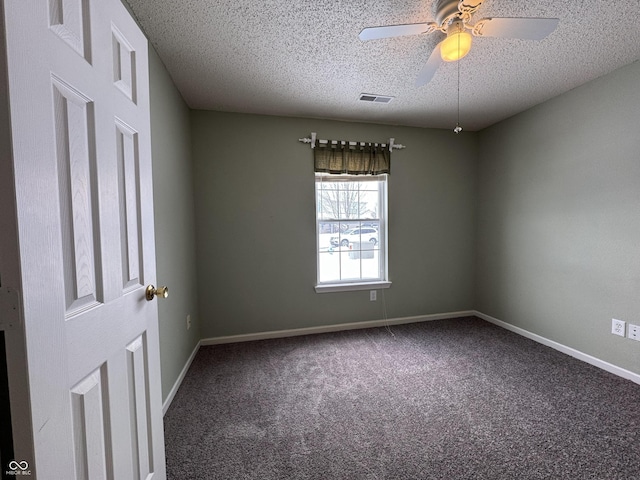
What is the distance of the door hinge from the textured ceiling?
1.64m

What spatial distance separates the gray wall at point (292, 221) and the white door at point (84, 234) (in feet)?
5.38

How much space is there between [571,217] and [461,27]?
206cm

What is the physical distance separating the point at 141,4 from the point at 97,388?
A: 1845 mm

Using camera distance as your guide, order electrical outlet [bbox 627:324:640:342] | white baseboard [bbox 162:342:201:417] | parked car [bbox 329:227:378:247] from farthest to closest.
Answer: parked car [bbox 329:227:378:247], electrical outlet [bbox 627:324:640:342], white baseboard [bbox 162:342:201:417]

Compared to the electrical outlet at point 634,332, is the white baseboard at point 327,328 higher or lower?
lower

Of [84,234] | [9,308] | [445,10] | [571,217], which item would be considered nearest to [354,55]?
[445,10]

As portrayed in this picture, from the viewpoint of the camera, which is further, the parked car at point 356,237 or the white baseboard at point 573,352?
the parked car at point 356,237

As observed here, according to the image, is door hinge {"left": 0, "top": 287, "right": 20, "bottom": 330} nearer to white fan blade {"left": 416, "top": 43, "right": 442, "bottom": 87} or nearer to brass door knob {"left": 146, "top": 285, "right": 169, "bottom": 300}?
brass door knob {"left": 146, "top": 285, "right": 169, "bottom": 300}

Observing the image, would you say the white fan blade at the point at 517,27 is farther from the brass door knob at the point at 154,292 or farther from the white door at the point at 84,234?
the brass door knob at the point at 154,292

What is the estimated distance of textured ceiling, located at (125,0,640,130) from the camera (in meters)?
1.48

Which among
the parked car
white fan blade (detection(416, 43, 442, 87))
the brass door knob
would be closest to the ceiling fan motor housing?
white fan blade (detection(416, 43, 442, 87))

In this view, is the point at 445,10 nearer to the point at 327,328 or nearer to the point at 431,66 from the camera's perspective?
the point at 431,66

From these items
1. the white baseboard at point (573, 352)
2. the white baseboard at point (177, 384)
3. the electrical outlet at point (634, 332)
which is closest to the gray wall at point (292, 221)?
the white baseboard at point (177, 384)

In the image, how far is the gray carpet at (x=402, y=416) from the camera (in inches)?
52.8
